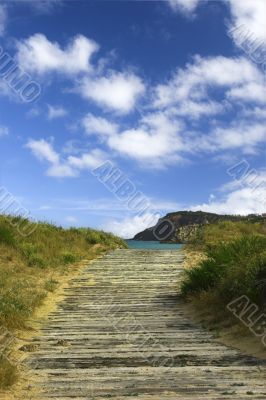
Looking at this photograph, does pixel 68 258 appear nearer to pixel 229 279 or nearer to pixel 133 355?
pixel 229 279

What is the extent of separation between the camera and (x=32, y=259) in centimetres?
1816

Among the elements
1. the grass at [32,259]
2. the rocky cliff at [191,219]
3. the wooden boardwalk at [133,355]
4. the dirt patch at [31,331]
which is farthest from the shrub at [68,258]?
the rocky cliff at [191,219]

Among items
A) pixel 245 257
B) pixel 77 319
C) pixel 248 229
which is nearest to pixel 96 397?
pixel 77 319

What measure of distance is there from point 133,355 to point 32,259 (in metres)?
11.2

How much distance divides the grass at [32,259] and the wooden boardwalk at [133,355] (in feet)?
2.13

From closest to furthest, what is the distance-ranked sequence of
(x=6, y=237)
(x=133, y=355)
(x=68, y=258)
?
(x=133, y=355) < (x=6, y=237) < (x=68, y=258)

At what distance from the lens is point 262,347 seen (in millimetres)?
7957

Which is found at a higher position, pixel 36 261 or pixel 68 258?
pixel 68 258

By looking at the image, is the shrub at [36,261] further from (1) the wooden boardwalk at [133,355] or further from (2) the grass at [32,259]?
(1) the wooden boardwalk at [133,355]

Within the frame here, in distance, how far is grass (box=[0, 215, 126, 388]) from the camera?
1023cm

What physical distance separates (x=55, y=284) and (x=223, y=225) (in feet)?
53.6

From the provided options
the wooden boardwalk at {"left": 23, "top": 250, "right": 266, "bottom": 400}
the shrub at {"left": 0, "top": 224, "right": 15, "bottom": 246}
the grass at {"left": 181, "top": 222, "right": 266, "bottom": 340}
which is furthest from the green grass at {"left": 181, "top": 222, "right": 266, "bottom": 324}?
the shrub at {"left": 0, "top": 224, "right": 15, "bottom": 246}

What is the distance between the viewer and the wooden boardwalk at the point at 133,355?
5914 millimetres

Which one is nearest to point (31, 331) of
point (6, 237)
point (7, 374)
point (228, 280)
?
point (7, 374)
